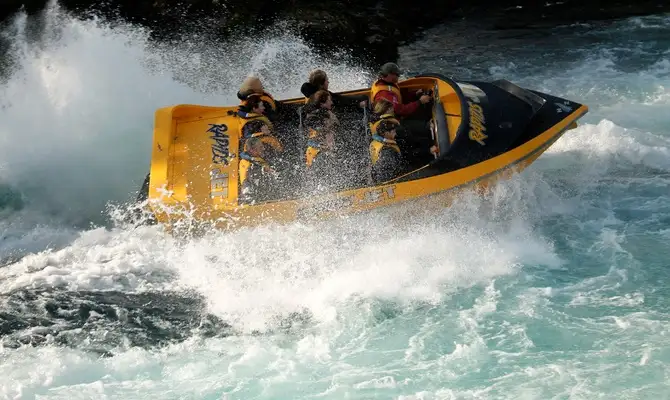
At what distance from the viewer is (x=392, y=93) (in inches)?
340

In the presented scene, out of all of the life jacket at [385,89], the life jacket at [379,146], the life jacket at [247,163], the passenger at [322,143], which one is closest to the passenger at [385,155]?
the life jacket at [379,146]

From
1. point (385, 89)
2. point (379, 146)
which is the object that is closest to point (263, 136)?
point (379, 146)

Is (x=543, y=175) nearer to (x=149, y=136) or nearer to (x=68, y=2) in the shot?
(x=149, y=136)

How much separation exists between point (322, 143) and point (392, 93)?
3.17 feet

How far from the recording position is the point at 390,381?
6.48m

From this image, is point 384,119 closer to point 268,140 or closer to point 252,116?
point 268,140

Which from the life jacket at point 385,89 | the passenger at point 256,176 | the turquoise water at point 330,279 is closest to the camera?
the turquoise water at point 330,279

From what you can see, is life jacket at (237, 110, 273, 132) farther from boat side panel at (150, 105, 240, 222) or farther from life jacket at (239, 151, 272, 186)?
life jacket at (239, 151, 272, 186)

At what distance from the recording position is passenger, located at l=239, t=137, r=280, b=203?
8.05m

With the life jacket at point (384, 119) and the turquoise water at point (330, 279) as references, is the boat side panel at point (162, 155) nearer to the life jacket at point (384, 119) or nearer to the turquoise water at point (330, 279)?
Answer: the turquoise water at point (330, 279)

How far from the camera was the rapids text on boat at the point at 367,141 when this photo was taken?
7871 millimetres

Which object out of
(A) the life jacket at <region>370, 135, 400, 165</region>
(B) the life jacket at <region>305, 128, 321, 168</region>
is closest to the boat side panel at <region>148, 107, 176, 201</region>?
(B) the life jacket at <region>305, 128, 321, 168</region>

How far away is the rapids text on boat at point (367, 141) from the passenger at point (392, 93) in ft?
0.68

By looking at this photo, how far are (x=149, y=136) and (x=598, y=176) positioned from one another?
17.9 ft
